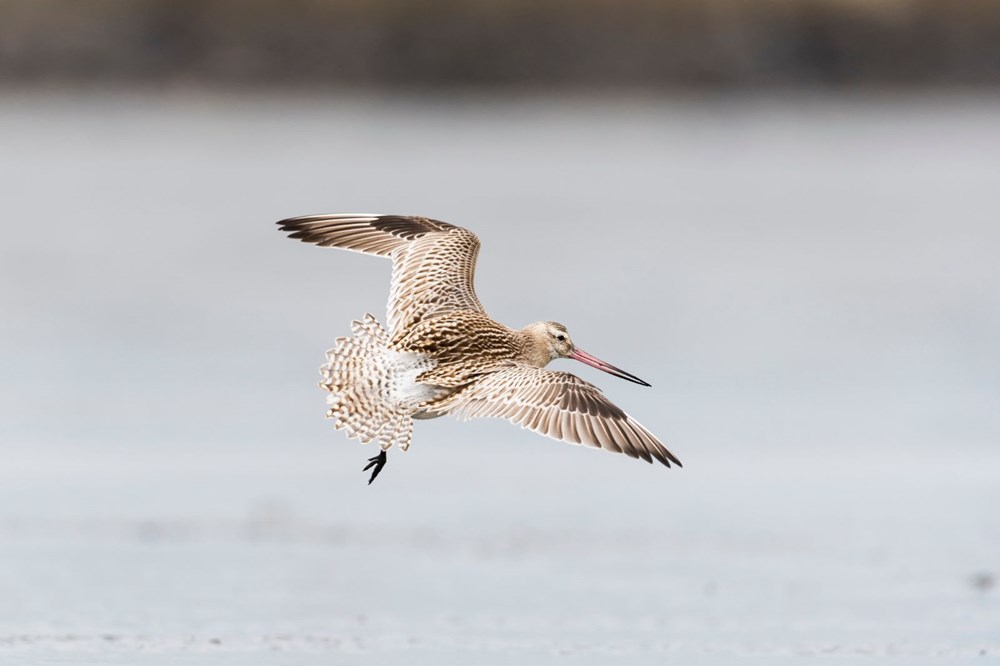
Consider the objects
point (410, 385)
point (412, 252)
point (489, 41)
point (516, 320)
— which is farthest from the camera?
point (489, 41)

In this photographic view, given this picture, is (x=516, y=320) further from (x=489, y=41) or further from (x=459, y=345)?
(x=489, y=41)

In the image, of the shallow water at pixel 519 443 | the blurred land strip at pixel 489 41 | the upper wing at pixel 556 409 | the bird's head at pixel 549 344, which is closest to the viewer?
the upper wing at pixel 556 409

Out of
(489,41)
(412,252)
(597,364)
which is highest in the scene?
(489,41)

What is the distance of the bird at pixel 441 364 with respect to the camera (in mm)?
6855

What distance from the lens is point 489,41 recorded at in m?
30.6

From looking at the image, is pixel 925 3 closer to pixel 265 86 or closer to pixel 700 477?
pixel 265 86

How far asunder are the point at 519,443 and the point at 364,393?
11.8 feet

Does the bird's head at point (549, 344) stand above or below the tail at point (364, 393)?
above

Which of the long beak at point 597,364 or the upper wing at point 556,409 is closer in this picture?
the upper wing at point 556,409

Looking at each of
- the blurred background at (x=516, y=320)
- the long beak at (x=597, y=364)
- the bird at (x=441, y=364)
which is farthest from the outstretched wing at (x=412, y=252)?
the blurred background at (x=516, y=320)

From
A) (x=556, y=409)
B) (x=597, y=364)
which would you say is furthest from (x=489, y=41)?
(x=556, y=409)

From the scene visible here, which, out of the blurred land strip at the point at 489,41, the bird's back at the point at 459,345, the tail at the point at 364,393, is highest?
the blurred land strip at the point at 489,41

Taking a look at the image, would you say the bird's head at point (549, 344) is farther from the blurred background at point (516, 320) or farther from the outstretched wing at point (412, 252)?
the blurred background at point (516, 320)

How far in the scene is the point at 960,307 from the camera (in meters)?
15.0
